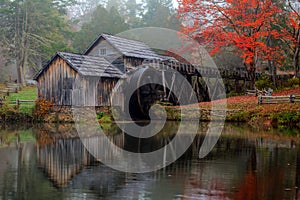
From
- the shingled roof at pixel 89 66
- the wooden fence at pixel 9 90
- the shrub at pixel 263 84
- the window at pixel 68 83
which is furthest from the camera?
→ the wooden fence at pixel 9 90

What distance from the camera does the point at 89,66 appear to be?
99.7 feet

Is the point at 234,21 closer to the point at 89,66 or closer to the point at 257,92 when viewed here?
the point at 257,92

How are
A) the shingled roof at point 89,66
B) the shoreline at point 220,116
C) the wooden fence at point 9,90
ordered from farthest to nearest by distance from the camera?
the wooden fence at point 9,90
the shingled roof at point 89,66
the shoreline at point 220,116

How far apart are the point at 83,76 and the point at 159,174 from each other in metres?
19.6

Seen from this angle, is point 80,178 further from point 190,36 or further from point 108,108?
point 190,36

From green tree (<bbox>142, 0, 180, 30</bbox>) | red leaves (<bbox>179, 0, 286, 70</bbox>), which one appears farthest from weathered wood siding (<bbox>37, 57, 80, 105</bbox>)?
green tree (<bbox>142, 0, 180, 30</bbox>)

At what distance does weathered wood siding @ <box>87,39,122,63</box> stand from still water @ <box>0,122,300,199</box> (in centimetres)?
1662

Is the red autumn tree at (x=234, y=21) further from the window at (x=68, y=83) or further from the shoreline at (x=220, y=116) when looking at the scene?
the window at (x=68, y=83)

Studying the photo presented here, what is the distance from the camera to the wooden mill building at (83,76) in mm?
29734

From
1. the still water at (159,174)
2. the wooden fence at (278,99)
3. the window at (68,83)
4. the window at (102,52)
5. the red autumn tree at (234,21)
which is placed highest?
the red autumn tree at (234,21)

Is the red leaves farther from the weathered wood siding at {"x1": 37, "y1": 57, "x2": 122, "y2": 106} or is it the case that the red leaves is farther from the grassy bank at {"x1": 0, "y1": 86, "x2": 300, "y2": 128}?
the weathered wood siding at {"x1": 37, "y1": 57, "x2": 122, "y2": 106}

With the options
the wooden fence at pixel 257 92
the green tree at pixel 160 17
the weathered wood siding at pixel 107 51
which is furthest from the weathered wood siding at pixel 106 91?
the green tree at pixel 160 17

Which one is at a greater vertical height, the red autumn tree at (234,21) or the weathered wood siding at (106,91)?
the red autumn tree at (234,21)

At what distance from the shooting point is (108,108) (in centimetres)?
3130
